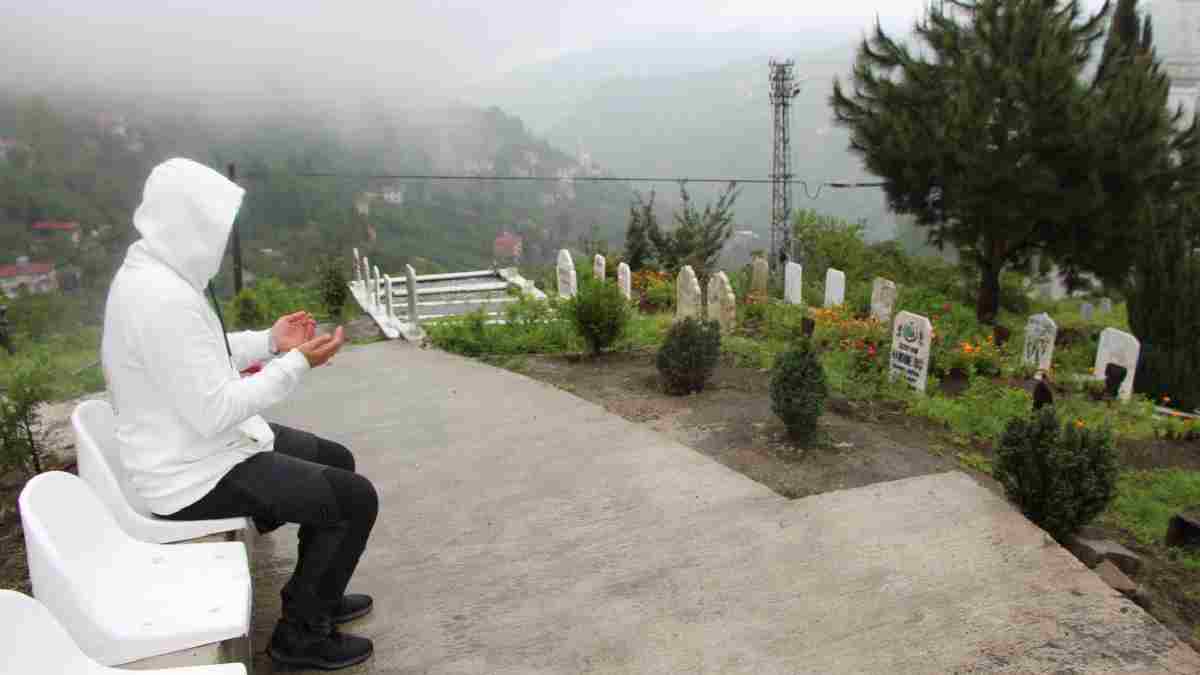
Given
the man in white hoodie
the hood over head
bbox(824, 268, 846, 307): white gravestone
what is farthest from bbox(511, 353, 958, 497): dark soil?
bbox(824, 268, 846, 307): white gravestone

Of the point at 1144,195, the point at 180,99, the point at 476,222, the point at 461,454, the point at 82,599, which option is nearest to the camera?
the point at 82,599

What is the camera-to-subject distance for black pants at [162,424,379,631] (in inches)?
105

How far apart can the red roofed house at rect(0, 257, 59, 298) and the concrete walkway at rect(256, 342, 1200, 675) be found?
31.1m

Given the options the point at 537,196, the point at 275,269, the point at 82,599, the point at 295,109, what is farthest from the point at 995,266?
the point at 295,109

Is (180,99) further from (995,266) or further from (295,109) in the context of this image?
(995,266)

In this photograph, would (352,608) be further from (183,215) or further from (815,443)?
(815,443)

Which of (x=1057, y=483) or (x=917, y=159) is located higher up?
(x=917, y=159)

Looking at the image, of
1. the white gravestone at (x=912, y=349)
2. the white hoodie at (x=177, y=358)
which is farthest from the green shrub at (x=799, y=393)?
the white hoodie at (x=177, y=358)

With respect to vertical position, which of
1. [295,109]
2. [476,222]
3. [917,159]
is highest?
[295,109]

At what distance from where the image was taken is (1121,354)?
8.91 meters

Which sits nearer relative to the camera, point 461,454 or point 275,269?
point 461,454

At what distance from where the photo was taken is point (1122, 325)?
59.1ft

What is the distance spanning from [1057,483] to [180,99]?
4200 inches

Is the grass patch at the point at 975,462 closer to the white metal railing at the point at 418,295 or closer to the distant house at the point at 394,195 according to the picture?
the white metal railing at the point at 418,295
